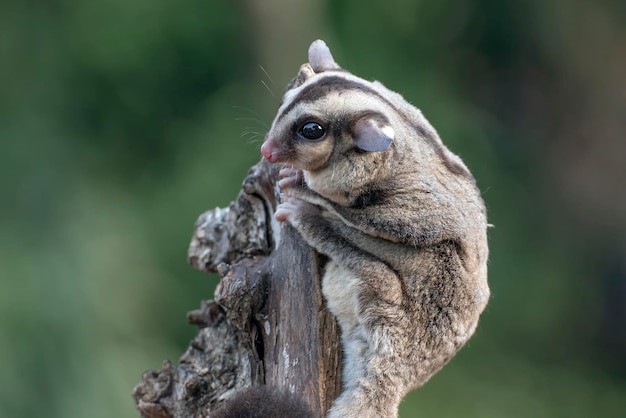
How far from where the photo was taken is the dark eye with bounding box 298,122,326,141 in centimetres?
388

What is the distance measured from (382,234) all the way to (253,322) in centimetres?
67

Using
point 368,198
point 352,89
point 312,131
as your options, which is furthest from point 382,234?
point 352,89

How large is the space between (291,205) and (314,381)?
0.77m

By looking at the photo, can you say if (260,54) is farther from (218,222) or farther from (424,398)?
(218,222)

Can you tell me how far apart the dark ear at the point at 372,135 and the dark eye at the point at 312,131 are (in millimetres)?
186

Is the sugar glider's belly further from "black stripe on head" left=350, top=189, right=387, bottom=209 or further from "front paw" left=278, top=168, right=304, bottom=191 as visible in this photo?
"front paw" left=278, top=168, right=304, bottom=191

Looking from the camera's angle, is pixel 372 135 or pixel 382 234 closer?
pixel 372 135

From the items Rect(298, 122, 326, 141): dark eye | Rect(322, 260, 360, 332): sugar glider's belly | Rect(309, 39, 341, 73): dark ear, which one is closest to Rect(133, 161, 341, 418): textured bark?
Rect(322, 260, 360, 332): sugar glider's belly

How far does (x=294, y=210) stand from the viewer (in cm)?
390

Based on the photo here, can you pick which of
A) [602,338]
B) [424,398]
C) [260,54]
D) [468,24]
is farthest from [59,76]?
[602,338]

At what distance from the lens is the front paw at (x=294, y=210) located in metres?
3.88

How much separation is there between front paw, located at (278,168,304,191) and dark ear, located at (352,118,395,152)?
0.41 metres

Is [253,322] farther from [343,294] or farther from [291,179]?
[291,179]

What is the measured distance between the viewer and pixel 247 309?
3.84 m
